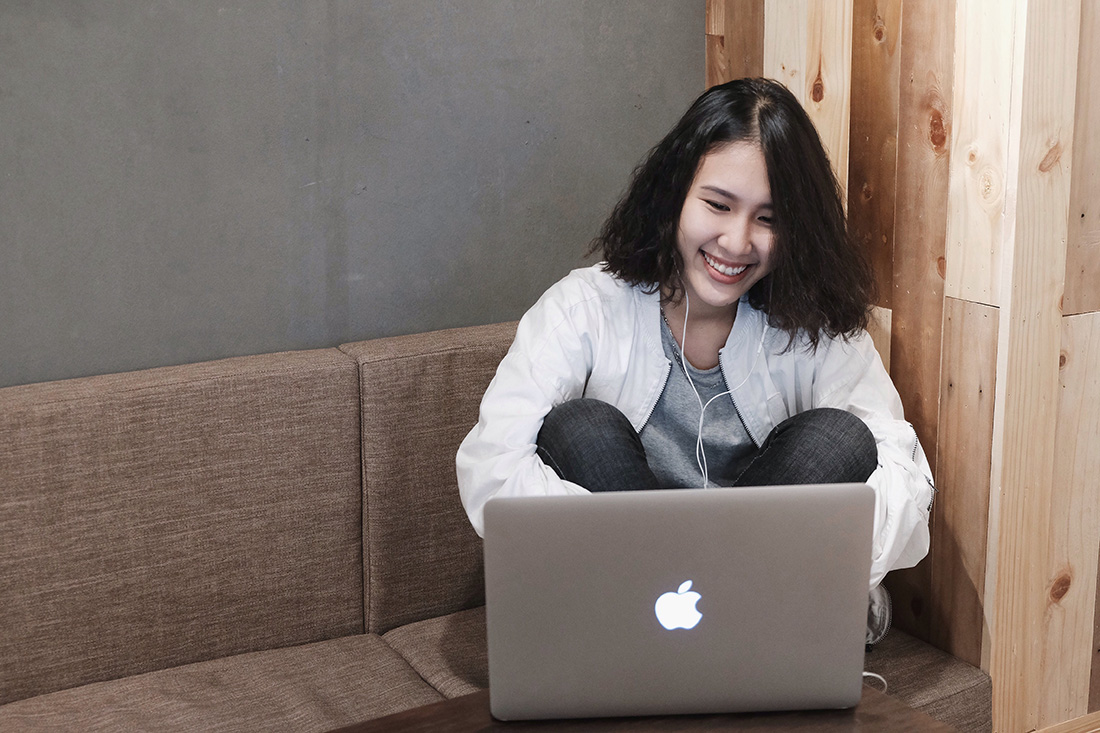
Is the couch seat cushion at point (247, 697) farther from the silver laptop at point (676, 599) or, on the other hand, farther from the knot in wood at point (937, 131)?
the knot in wood at point (937, 131)

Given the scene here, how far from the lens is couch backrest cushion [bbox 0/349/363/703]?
A: 5.24 feet

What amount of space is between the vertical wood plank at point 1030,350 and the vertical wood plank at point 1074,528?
0.04 feet

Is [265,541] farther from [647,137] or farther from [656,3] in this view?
[656,3]

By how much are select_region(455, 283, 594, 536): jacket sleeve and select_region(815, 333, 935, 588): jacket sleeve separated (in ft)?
1.37

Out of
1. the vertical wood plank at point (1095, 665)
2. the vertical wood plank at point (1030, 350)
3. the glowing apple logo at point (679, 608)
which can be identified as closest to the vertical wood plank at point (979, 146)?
the vertical wood plank at point (1030, 350)

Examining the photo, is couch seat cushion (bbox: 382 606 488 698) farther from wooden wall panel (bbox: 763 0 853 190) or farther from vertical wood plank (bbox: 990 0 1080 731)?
wooden wall panel (bbox: 763 0 853 190)

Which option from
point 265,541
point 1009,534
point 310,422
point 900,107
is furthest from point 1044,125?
point 265,541

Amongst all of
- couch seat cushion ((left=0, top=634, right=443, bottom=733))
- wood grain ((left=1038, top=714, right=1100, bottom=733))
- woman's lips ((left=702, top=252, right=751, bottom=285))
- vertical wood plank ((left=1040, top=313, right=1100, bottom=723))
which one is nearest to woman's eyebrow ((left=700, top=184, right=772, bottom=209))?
woman's lips ((left=702, top=252, right=751, bottom=285))

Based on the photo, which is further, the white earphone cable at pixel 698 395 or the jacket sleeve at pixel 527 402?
the white earphone cable at pixel 698 395

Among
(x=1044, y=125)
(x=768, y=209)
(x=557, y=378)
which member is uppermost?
(x=1044, y=125)

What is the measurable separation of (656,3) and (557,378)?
1002 mm

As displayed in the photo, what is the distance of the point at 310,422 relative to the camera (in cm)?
179

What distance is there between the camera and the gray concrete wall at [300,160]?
1739mm

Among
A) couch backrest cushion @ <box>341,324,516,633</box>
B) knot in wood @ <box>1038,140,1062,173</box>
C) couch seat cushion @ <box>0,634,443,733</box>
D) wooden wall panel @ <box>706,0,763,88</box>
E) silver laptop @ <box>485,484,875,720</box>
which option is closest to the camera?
silver laptop @ <box>485,484,875,720</box>
